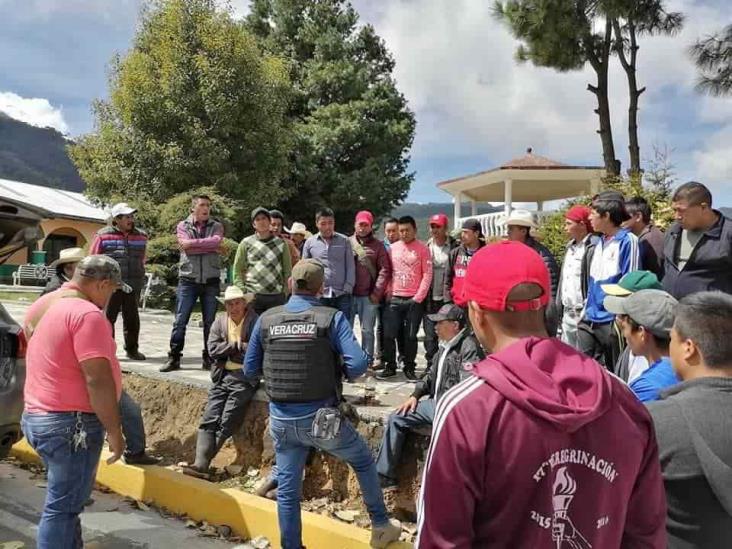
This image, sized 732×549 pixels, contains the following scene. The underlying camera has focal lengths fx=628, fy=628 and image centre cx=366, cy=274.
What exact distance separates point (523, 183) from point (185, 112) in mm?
11434

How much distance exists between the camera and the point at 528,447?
1.46m

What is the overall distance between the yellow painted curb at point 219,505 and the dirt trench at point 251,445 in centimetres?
54

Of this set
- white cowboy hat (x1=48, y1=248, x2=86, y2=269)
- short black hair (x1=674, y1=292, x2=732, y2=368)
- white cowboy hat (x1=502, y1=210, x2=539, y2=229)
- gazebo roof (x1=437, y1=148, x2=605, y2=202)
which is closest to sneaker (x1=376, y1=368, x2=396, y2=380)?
white cowboy hat (x1=502, y1=210, x2=539, y2=229)

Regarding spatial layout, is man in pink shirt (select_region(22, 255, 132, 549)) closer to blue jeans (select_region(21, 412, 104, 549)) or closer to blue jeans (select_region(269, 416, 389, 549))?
blue jeans (select_region(21, 412, 104, 549))

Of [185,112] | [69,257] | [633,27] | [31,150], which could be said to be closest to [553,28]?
[633,27]

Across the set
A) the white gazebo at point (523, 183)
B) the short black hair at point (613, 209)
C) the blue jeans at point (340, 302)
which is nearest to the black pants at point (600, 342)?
the short black hair at point (613, 209)

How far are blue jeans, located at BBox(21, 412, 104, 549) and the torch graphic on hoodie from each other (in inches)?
102

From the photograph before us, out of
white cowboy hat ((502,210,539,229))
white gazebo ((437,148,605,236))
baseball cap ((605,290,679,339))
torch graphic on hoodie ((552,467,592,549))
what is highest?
white gazebo ((437,148,605,236))

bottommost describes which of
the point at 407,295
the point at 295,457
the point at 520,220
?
the point at 295,457

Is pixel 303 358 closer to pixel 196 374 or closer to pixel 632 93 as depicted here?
pixel 196 374

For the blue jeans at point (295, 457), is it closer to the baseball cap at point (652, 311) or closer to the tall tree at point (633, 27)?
the baseball cap at point (652, 311)

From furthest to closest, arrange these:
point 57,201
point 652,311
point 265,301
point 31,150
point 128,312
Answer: point 31,150 → point 57,201 → point 128,312 → point 265,301 → point 652,311

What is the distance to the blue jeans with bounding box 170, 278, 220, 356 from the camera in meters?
6.86

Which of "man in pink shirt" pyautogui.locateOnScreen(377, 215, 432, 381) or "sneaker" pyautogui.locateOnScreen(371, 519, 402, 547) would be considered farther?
"man in pink shirt" pyautogui.locateOnScreen(377, 215, 432, 381)
